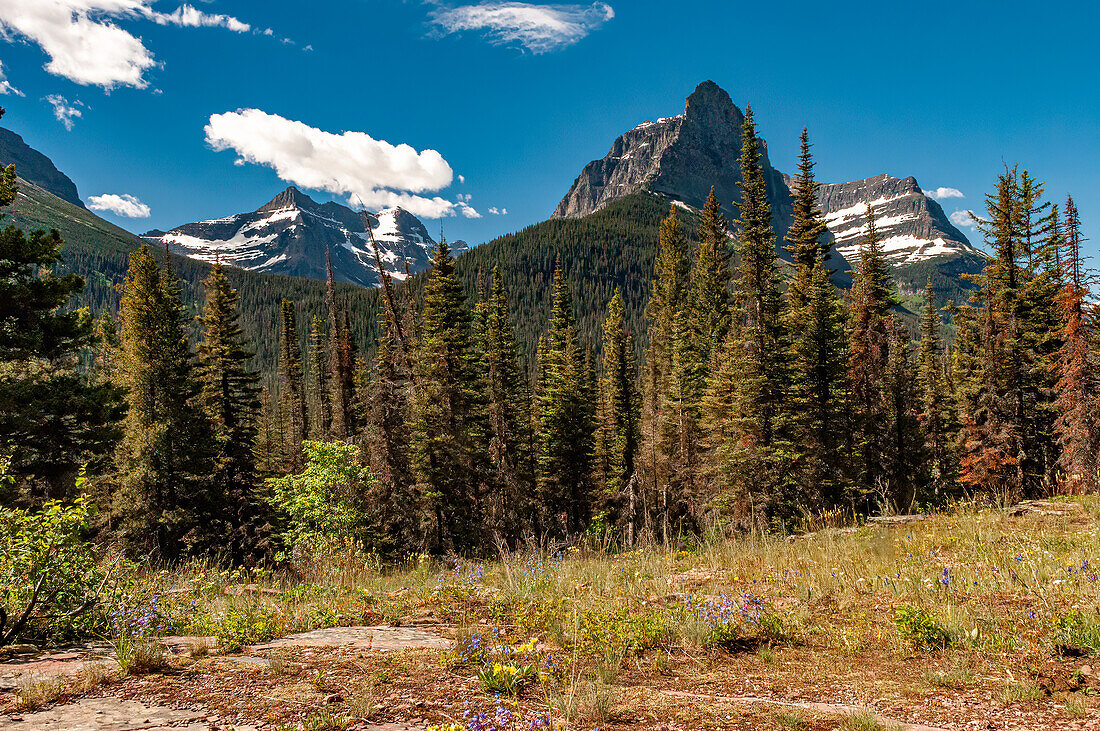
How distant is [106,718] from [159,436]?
25411 millimetres

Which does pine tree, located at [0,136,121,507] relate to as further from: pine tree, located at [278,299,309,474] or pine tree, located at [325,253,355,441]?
pine tree, located at [278,299,309,474]

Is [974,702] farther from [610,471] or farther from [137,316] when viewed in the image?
[610,471]

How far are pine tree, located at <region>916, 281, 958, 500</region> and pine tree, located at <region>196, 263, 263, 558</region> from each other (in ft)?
113

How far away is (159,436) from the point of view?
78.2ft

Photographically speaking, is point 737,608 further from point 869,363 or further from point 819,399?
point 869,363

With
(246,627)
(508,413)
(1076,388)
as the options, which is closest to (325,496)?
(508,413)

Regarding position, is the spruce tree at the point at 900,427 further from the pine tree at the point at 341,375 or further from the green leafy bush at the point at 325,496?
the pine tree at the point at 341,375

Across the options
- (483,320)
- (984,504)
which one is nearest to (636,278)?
(483,320)

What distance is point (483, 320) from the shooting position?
43.0 metres

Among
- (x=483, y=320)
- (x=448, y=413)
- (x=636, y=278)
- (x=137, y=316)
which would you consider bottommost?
(x=448, y=413)

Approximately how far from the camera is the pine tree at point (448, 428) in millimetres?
25750

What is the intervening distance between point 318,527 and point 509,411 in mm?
13420

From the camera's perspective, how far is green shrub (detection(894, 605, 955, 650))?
4246 mm

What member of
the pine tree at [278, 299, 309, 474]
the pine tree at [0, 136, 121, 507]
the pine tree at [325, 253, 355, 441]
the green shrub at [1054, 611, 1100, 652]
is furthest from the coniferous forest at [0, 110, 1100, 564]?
the pine tree at [278, 299, 309, 474]
